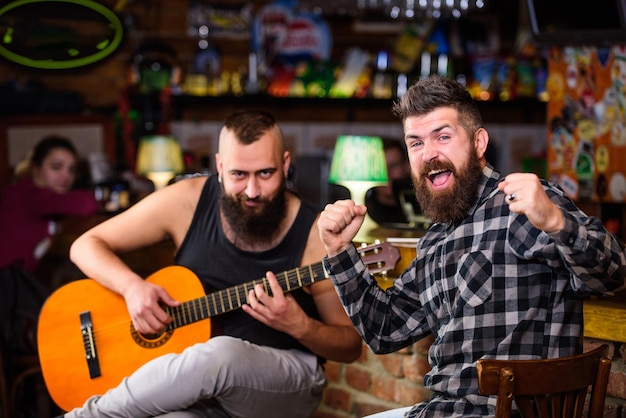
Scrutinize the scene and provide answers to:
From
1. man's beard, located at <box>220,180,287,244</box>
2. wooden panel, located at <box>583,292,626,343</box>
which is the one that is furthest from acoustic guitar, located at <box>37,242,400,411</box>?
wooden panel, located at <box>583,292,626,343</box>

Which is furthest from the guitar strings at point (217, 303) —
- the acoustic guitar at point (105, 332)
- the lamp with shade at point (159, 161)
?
the lamp with shade at point (159, 161)

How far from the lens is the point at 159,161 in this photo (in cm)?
604

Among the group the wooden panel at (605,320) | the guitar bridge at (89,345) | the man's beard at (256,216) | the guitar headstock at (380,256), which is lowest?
the guitar bridge at (89,345)

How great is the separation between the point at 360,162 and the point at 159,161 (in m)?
2.33

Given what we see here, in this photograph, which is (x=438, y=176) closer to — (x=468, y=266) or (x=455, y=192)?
(x=455, y=192)

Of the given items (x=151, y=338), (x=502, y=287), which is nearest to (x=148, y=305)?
(x=151, y=338)

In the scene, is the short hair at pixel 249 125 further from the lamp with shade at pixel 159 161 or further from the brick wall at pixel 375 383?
the lamp with shade at pixel 159 161

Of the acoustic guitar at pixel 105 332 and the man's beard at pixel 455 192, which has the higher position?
the man's beard at pixel 455 192

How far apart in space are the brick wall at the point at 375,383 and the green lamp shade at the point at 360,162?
0.85 m

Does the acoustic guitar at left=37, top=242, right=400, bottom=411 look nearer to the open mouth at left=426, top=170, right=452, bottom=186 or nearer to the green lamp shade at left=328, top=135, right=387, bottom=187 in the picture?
the open mouth at left=426, top=170, right=452, bottom=186

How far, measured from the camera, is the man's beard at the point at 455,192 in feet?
7.13

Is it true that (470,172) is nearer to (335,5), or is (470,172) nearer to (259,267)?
(259,267)

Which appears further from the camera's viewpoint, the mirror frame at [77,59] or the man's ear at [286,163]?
the man's ear at [286,163]

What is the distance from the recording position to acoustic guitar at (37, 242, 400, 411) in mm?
2965
